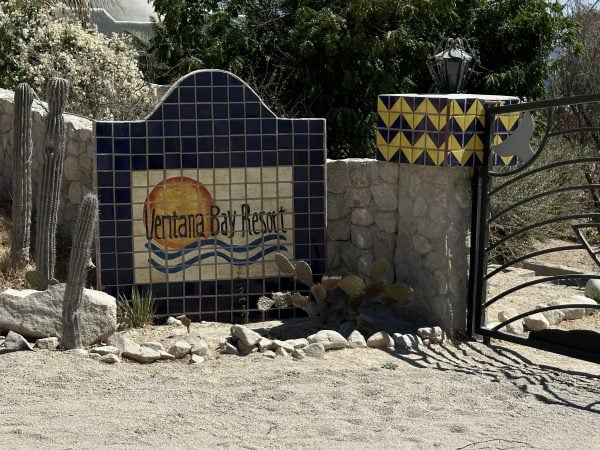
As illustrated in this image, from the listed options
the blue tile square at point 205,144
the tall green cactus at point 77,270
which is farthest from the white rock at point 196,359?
the blue tile square at point 205,144

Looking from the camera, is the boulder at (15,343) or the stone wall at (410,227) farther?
the stone wall at (410,227)

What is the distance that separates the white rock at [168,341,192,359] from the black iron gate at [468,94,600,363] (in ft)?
6.85

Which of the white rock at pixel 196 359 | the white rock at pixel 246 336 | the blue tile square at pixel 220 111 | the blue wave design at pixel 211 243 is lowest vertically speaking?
the white rock at pixel 196 359

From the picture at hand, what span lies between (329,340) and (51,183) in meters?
2.56

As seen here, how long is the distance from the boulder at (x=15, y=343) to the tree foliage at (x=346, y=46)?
22.2ft

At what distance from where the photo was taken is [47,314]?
6.79 m

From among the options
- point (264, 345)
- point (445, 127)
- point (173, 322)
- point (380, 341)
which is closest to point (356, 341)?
point (380, 341)

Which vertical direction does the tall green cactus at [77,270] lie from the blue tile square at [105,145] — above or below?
below

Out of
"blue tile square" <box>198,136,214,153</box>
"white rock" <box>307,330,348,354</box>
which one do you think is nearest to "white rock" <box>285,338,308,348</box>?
"white rock" <box>307,330,348,354</box>

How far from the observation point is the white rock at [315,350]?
22.2ft

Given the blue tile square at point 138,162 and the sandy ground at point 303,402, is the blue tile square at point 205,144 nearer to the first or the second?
the blue tile square at point 138,162

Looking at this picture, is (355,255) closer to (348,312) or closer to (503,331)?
(348,312)

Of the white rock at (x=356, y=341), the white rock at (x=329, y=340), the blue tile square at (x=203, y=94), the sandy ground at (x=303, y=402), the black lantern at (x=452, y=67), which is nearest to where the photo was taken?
the sandy ground at (x=303, y=402)

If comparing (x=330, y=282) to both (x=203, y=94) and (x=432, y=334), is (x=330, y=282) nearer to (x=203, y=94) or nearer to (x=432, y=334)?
(x=432, y=334)
